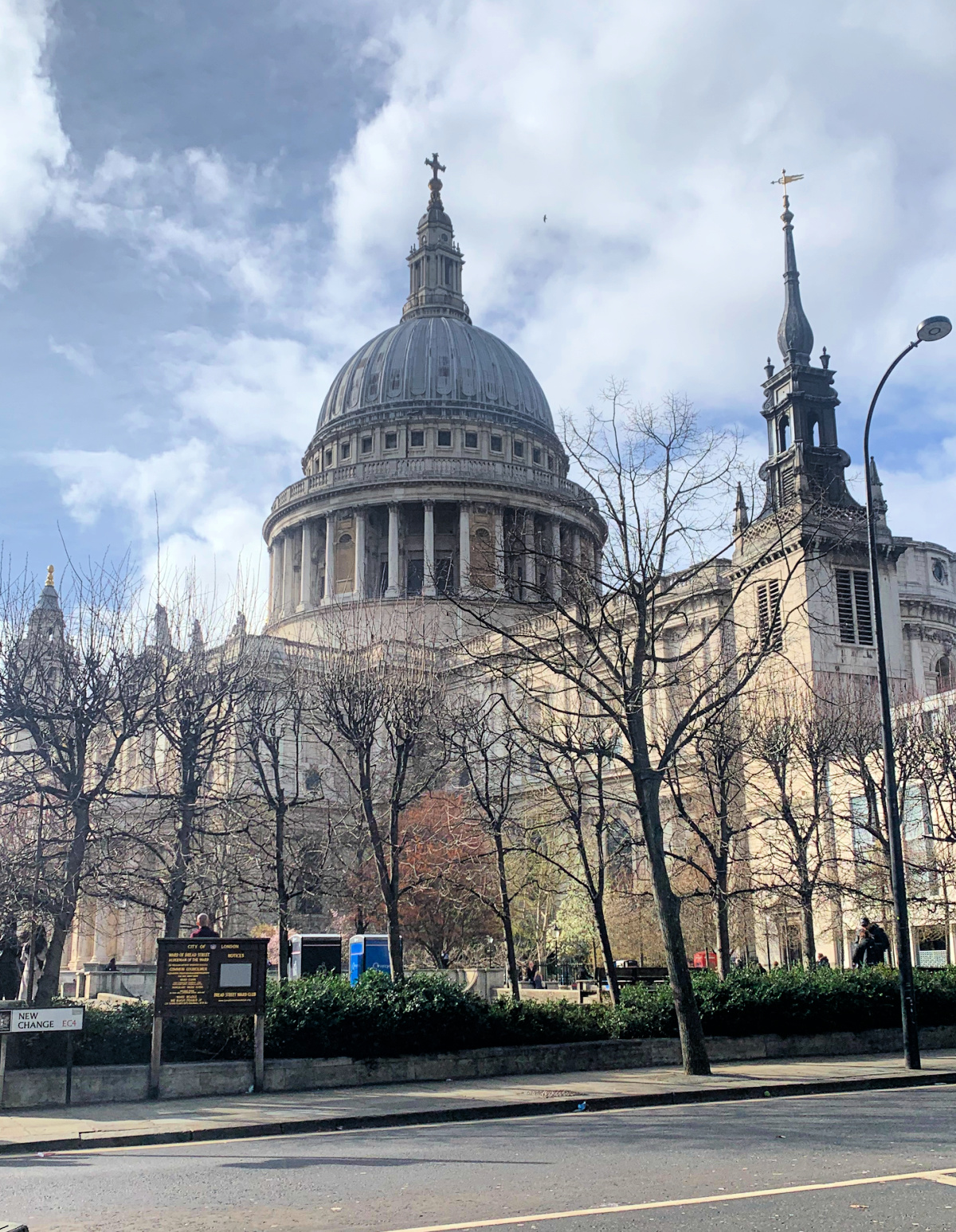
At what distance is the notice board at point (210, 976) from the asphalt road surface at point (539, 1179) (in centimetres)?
396

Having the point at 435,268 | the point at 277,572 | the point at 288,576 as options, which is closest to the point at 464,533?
the point at 288,576

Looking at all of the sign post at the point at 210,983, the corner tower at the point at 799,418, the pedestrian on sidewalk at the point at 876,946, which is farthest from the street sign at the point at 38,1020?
the corner tower at the point at 799,418

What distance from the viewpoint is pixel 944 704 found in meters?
43.5

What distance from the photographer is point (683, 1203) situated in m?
10.1

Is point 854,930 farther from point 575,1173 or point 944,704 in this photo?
point 575,1173

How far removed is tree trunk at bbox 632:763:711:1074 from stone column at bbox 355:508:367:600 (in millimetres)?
71480

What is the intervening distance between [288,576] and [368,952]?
211 ft

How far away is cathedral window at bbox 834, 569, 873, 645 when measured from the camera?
52.7 metres

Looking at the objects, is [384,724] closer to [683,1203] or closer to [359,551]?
[683,1203]

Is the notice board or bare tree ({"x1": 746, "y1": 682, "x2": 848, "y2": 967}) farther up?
bare tree ({"x1": 746, "y1": 682, "x2": 848, "y2": 967})

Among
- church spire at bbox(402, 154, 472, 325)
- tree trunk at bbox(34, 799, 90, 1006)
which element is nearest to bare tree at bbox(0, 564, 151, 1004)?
tree trunk at bbox(34, 799, 90, 1006)

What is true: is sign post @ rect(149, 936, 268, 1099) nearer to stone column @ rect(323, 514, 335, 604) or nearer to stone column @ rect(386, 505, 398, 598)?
stone column @ rect(386, 505, 398, 598)

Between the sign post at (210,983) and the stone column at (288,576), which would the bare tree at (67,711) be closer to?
the sign post at (210,983)

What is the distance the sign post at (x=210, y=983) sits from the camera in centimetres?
1864
